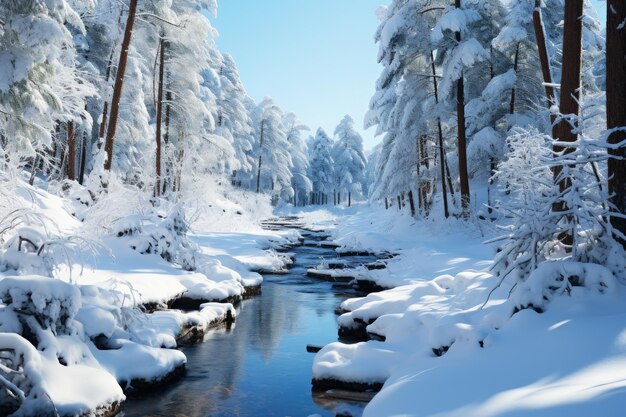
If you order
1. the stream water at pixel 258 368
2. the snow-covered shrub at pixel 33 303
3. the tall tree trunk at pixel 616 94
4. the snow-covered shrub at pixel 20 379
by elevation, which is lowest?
the stream water at pixel 258 368

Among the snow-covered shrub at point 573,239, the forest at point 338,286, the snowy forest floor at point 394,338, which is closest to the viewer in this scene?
the snowy forest floor at point 394,338

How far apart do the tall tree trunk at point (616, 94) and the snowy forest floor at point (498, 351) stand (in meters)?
1.10

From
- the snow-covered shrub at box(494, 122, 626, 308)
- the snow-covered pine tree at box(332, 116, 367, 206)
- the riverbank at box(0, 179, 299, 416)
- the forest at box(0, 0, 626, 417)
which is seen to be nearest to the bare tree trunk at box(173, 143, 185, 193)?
the forest at box(0, 0, 626, 417)

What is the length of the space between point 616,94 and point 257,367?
246 inches

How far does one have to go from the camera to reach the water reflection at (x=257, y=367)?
5.95 m

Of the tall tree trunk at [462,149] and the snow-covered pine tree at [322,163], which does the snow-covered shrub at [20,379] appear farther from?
the snow-covered pine tree at [322,163]

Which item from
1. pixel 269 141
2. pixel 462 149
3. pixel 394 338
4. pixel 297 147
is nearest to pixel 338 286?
pixel 394 338

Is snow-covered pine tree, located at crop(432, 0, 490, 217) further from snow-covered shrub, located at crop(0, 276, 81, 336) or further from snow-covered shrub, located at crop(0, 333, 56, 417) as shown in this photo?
snow-covered shrub, located at crop(0, 333, 56, 417)

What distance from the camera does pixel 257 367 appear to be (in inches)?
295

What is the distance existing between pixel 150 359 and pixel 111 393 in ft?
3.64

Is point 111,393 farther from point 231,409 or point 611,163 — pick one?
point 611,163

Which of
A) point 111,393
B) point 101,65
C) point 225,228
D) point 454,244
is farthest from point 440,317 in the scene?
point 101,65

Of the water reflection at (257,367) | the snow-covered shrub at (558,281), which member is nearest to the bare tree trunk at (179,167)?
the water reflection at (257,367)

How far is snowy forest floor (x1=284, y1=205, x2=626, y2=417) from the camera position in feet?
11.5
